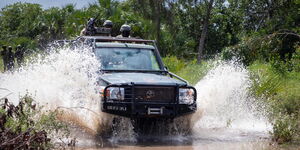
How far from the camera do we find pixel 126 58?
31.7ft

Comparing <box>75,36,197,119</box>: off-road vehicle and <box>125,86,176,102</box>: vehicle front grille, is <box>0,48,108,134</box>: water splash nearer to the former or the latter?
<box>75,36,197,119</box>: off-road vehicle

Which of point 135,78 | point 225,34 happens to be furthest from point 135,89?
point 225,34

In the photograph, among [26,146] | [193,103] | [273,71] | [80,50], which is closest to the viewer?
[26,146]

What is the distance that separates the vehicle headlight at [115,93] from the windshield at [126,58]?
40.8 inches

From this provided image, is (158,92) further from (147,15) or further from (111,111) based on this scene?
(147,15)

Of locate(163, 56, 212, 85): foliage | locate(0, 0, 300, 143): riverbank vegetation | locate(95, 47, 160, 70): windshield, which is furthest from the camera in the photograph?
locate(163, 56, 212, 85): foliage

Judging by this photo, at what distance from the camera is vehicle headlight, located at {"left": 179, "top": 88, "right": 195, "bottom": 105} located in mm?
8664

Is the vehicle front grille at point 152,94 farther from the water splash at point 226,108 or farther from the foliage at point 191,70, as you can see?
the foliage at point 191,70

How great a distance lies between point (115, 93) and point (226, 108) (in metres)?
3.44

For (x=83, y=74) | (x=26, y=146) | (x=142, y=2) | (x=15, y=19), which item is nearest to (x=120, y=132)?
(x=83, y=74)

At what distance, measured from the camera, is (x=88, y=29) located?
11.6 m

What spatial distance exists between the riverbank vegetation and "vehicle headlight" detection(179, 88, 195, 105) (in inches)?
58.5

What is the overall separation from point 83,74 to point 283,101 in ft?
15.5

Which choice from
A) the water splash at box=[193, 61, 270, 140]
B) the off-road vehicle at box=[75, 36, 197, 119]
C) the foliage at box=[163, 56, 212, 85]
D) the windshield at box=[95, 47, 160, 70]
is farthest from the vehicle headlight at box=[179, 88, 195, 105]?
the foliage at box=[163, 56, 212, 85]
